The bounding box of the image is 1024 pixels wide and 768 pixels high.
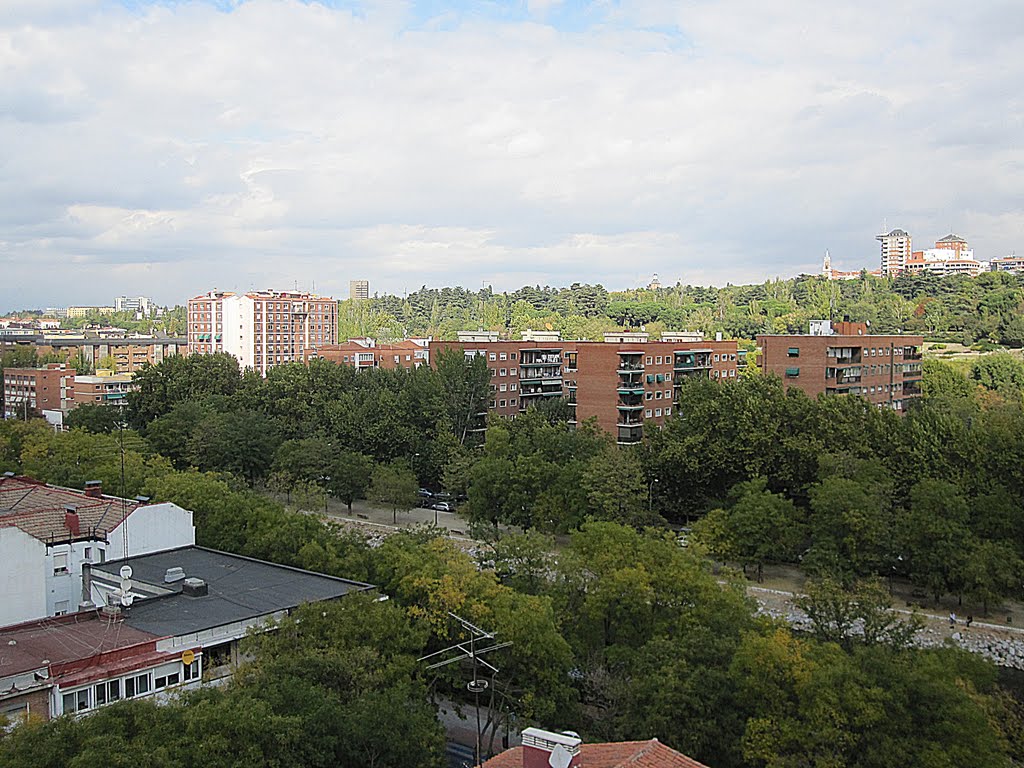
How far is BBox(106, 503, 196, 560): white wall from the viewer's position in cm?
2592

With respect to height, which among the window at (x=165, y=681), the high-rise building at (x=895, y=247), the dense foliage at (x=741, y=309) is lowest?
the window at (x=165, y=681)

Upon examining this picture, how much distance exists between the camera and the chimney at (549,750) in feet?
34.3

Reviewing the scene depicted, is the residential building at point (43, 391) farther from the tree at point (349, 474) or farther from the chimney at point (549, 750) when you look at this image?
the chimney at point (549, 750)

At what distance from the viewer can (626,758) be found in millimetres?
11852

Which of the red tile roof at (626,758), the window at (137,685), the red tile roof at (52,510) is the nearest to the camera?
the red tile roof at (626,758)

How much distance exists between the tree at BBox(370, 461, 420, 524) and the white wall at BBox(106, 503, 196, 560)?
19.0m

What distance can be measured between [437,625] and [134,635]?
6520 millimetres

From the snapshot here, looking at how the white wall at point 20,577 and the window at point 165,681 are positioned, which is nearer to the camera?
the window at point 165,681

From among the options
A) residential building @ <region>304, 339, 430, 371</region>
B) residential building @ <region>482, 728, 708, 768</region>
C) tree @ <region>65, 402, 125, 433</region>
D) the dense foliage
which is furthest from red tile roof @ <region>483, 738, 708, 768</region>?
the dense foliage

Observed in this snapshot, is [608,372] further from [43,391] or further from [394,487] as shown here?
[43,391]

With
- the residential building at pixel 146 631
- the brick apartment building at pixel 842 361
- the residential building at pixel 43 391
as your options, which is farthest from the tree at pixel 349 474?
the residential building at pixel 43 391

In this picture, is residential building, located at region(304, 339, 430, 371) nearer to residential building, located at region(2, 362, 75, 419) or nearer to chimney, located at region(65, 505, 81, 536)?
residential building, located at region(2, 362, 75, 419)

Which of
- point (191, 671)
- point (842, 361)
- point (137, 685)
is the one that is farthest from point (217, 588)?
point (842, 361)

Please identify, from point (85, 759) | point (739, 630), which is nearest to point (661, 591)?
point (739, 630)
